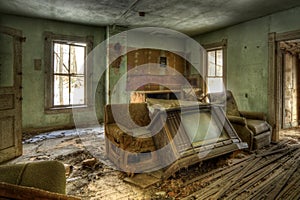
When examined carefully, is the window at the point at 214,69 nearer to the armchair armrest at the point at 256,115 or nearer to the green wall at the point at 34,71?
the armchair armrest at the point at 256,115

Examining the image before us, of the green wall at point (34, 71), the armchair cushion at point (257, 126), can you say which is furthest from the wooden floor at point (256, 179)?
the green wall at point (34, 71)

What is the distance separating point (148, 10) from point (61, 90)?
10.6ft

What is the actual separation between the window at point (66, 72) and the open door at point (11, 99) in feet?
5.66

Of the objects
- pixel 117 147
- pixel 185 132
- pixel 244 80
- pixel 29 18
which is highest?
pixel 29 18

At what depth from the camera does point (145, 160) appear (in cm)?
276

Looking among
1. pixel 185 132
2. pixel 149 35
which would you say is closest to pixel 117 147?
pixel 185 132

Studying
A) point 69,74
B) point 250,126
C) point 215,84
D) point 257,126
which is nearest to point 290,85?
point 215,84

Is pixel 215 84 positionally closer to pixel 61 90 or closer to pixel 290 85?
pixel 290 85

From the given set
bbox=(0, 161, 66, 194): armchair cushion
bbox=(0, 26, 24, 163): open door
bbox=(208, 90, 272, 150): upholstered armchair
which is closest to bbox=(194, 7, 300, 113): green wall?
bbox=(208, 90, 272, 150): upholstered armchair

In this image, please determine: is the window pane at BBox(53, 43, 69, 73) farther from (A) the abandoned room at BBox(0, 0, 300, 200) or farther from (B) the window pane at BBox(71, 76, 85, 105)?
(B) the window pane at BBox(71, 76, 85, 105)

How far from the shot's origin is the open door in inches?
122

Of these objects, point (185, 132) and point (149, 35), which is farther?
point (149, 35)

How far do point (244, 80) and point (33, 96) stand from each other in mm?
5295

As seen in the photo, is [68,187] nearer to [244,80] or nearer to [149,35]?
[244,80]
